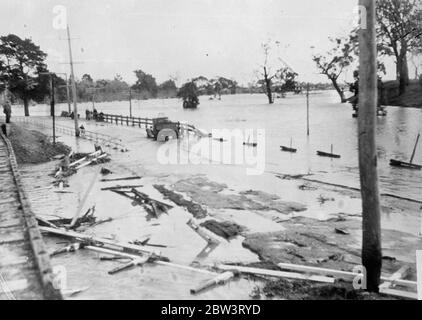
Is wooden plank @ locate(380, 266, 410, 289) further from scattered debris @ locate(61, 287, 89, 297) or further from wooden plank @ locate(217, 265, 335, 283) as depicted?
scattered debris @ locate(61, 287, 89, 297)

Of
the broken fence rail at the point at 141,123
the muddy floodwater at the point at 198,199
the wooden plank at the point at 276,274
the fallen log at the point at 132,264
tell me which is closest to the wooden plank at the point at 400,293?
the wooden plank at the point at 276,274

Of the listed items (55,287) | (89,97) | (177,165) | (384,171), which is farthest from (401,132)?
(89,97)

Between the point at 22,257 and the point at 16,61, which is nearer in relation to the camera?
the point at 22,257

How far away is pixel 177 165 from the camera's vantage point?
22.0m

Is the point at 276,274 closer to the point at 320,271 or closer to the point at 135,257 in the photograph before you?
the point at 320,271

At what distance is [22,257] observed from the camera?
7.19 meters

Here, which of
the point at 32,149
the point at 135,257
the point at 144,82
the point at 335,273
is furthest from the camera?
the point at 144,82

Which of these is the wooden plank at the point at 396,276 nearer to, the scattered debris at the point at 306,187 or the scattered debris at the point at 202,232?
the scattered debris at the point at 202,232

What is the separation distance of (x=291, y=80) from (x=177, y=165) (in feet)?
337

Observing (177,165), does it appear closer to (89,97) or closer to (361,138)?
(361,138)

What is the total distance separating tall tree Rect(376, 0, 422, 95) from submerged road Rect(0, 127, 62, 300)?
43.4m

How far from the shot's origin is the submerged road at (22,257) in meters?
5.85

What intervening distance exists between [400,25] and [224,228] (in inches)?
1793

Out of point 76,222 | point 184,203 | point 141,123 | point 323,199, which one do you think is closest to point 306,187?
point 323,199
